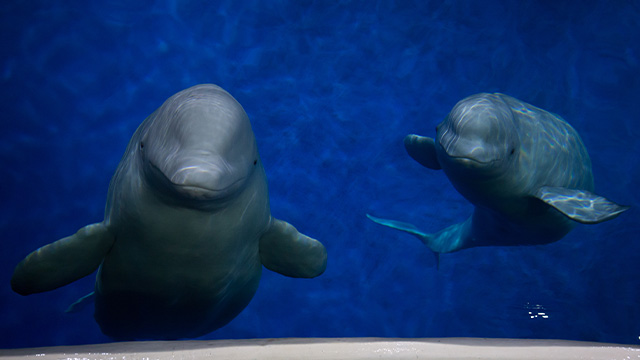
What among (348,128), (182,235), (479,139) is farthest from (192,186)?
(348,128)

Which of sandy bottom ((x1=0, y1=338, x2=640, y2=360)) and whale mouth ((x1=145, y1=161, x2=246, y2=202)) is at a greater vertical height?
whale mouth ((x1=145, y1=161, x2=246, y2=202))

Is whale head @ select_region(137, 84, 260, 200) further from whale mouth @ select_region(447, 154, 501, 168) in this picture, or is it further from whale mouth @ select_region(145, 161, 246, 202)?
whale mouth @ select_region(447, 154, 501, 168)

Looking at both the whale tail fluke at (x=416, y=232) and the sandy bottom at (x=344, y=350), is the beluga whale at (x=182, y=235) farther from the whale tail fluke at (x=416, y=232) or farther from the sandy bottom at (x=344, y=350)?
the whale tail fluke at (x=416, y=232)

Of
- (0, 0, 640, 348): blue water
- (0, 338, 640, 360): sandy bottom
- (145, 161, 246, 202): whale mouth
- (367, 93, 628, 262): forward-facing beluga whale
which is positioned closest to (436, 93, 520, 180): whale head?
(367, 93, 628, 262): forward-facing beluga whale

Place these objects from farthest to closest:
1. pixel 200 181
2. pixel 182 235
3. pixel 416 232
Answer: pixel 416 232 < pixel 182 235 < pixel 200 181

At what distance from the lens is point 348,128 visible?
342 inches

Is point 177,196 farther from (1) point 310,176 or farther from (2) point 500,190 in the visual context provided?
(1) point 310,176

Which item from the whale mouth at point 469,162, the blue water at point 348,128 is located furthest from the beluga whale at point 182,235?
the blue water at point 348,128

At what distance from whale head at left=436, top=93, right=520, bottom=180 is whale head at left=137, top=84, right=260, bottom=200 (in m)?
2.37

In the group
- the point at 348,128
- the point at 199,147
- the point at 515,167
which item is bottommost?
the point at 348,128

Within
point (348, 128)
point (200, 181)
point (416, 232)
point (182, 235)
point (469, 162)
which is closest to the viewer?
point (200, 181)

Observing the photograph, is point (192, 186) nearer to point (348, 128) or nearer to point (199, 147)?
point (199, 147)

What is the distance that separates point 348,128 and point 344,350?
650cm

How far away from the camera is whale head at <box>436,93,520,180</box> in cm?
450
